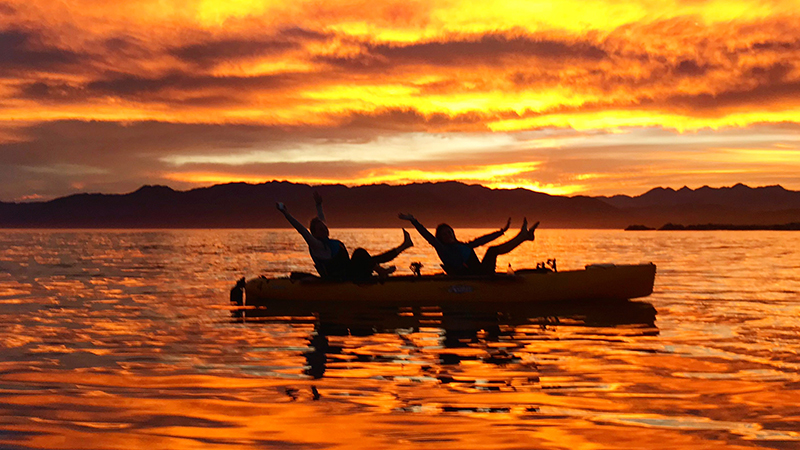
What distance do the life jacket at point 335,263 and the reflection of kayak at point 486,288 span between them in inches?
8.5

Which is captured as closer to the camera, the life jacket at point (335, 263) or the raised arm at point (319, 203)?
the raised arm at point (319, 203)

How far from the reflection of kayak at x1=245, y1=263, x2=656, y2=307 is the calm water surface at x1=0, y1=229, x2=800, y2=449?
540mm

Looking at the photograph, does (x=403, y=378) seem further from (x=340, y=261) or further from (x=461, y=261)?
(x=340, y=261)

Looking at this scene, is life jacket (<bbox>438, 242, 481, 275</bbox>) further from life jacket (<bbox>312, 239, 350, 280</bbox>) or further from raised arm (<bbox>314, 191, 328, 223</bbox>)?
raised arm (<bbox>314, 191, 328, 223</bbox>)

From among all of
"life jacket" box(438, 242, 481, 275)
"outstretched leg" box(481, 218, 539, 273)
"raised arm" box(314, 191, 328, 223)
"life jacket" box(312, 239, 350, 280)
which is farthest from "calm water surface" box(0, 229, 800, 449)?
"raised arm" box(314, 191, 328, 223)

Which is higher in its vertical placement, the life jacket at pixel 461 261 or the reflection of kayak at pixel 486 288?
the life jacket at pixel 461 261

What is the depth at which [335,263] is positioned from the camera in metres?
18.1

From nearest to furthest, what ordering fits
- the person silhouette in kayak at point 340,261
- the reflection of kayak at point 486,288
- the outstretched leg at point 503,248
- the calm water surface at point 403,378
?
the calm water surface at point 403,378 → the outstretched leg at point 503,248 → the reflection of kayak at point 486,288 → the person silhouette in kayak at point 340,261

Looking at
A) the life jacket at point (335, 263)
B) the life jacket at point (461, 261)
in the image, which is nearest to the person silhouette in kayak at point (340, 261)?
the life jacket at point (335, 263)

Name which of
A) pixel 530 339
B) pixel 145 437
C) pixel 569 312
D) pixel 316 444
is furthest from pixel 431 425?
pixel 569 312

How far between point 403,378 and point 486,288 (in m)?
8.74

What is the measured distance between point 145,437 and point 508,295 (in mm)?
12148

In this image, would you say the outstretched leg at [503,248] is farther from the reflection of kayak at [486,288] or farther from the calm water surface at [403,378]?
the calm water surface at [403,378]

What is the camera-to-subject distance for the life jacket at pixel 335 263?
59.0 ft
